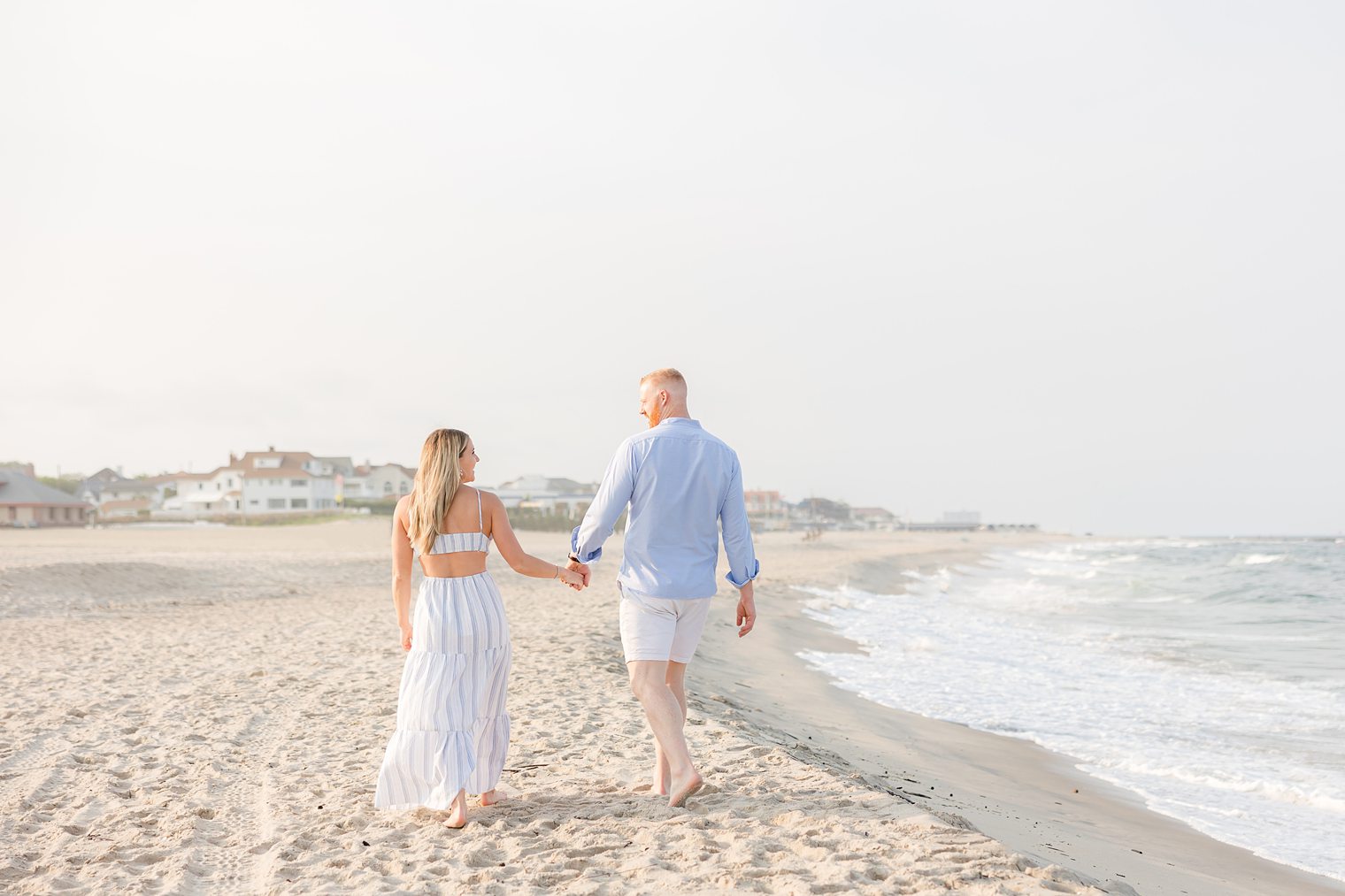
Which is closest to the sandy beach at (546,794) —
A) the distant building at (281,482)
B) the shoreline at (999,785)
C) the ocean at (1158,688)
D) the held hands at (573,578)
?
the shoreline at (999,785)

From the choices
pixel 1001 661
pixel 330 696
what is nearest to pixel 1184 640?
pixel 1001 661

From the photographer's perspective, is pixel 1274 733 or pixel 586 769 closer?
pixel 586 769

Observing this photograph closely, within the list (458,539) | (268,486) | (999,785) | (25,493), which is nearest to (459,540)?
(458,539)

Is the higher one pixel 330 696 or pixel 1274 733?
pixel 330 696

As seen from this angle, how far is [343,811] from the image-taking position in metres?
4.61

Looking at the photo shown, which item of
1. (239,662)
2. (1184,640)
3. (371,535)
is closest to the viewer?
(239,662)

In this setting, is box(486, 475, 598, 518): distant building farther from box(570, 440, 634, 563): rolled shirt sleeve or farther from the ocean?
box(570, 440, 634, 563): rolled shirt sleeve

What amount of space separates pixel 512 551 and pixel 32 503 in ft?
208

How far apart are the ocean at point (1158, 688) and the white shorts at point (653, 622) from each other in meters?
3.79

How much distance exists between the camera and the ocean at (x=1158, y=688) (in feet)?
21.6

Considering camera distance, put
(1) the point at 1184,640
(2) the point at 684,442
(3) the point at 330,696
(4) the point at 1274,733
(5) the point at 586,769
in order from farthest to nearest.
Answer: (1) the point at 1184,640, (4) the point at 1274,733, (3) the point at 330,696, (5) the point at 586,769, (2) the point at 684,442

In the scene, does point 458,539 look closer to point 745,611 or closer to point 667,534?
Answer: point 667,534

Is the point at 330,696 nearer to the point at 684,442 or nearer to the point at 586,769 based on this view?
the point at 586,769

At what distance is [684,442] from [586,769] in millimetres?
2101
